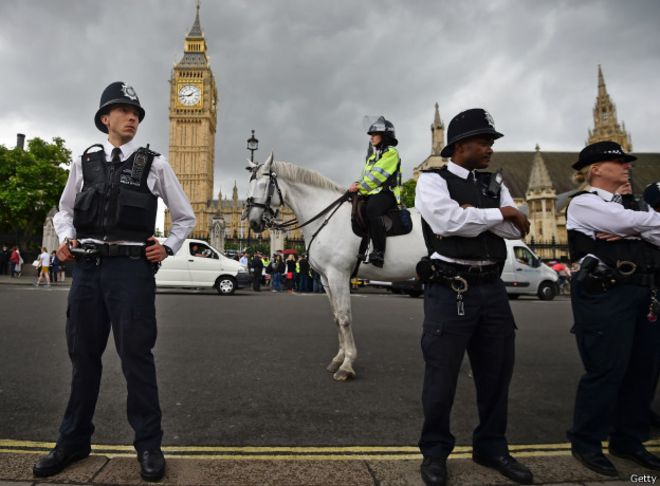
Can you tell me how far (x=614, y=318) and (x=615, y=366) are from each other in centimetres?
27

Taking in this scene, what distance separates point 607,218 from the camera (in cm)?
247

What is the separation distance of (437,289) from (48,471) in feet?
7.21

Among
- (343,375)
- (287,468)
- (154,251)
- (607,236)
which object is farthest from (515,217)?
(343,375)

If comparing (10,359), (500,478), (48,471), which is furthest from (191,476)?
(10,359)

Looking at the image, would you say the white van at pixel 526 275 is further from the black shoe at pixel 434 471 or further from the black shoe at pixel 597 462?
the black shoe at pixel 434 471

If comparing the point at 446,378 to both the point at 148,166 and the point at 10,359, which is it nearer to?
the point at 148,166

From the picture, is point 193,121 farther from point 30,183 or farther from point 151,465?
point 151,465

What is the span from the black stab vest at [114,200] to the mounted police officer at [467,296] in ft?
5.13

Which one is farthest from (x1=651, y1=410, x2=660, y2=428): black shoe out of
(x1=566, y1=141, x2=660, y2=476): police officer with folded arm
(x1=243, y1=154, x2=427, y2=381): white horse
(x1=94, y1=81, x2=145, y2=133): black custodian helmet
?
(x1=94, y1=81, x2=145, y2=133): black custodian helmet

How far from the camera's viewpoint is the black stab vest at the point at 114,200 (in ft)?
7.58

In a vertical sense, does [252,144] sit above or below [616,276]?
above

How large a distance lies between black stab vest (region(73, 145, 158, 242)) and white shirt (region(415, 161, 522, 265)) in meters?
1.56

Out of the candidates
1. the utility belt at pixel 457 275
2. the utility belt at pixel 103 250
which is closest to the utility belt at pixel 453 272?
the utility belt at pixel 457 275

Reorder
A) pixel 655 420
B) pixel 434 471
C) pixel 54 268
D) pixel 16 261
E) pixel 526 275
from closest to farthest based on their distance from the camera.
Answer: pixel 434 471
pixel 655 420
pixel 526 275
pixel 54 268
pixel 16 261
